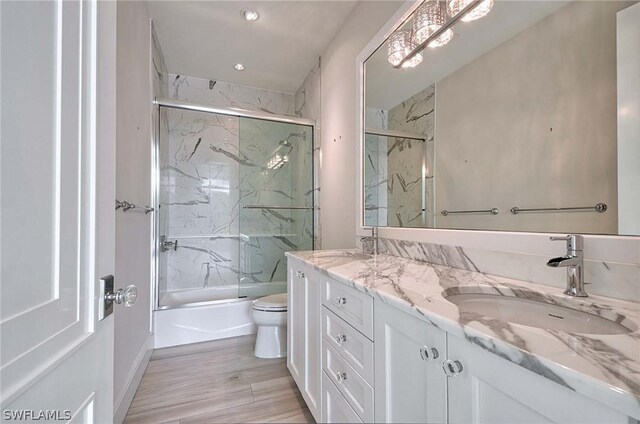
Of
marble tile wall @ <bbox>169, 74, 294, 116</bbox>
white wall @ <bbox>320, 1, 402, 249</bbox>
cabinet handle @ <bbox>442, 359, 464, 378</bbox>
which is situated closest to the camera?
cabinet handle @ <bbox>442, 359, 464, 378</bbox>

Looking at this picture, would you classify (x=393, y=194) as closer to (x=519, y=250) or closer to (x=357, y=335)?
(x=519, y=250)

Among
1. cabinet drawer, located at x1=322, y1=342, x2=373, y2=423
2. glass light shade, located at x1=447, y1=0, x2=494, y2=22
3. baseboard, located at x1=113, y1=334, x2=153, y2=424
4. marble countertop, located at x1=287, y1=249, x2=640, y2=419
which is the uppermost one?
glass light shade, located at x1=447, y1=0, x2=494, y2=22

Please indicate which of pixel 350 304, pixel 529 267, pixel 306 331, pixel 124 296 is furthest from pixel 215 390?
pixel 529 267

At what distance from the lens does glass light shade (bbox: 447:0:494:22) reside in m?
1.13

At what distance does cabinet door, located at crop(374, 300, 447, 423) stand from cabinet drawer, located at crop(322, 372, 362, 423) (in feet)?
0.67

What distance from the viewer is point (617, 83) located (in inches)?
31.5

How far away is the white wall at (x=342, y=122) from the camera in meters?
1.91

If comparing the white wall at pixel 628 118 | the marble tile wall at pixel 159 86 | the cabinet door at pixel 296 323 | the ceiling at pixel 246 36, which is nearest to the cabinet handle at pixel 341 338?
the cabinet door at pixel 296 323

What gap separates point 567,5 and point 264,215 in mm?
2356

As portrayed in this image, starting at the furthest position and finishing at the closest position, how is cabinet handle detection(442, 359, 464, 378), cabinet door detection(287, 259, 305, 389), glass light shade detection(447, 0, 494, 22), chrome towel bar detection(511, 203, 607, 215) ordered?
cabinet door detection(287, 259, 305, 389) → glass light shade detection(447, 0, 494, 22) → chrome towel bar detection(511, 203, 607, 215) → cabinet handle detection(442, 359, 464, 378)

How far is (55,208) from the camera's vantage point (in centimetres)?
47

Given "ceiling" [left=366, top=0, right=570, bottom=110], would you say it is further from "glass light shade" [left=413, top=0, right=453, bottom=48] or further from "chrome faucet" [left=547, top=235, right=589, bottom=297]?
"chrome faucet" [left=547, top=235, right=589, bottom=297]

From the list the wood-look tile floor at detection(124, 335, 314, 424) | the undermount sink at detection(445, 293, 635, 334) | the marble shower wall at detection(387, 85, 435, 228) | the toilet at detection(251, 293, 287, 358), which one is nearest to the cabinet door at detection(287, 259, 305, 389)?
the wood-look tile floor at detection(124, 335, 314, 424)

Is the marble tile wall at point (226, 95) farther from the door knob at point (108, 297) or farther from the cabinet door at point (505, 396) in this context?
the cabinet door at point (505, 396)
